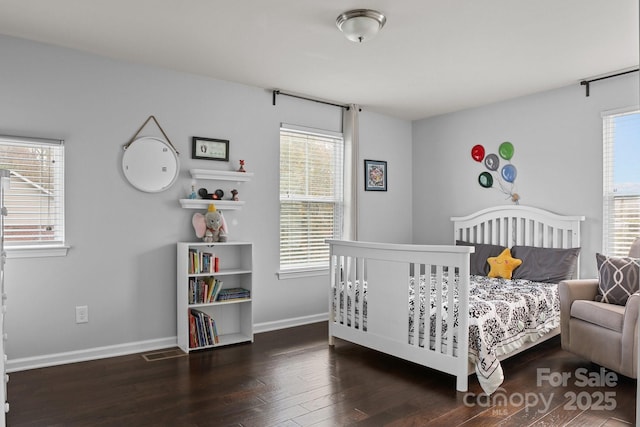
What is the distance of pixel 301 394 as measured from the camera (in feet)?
8.71

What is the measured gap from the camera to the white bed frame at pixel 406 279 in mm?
2670

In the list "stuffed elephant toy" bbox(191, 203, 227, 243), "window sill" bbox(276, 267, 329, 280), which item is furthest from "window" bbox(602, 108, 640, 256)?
"stuffed elephant toy" bbox(191, 203, 227, 243)

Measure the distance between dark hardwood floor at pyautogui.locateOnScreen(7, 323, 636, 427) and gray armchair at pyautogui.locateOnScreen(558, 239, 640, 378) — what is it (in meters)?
0.14

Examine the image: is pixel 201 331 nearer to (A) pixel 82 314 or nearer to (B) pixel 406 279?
(A) pixel 82 314

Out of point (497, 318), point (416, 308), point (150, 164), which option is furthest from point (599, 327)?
point (150, 164)

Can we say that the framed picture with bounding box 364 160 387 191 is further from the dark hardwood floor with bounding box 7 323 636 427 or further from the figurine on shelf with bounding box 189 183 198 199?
the dark hardwood floor with bounding box 7 323 636 427

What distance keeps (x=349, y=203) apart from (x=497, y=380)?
244cm

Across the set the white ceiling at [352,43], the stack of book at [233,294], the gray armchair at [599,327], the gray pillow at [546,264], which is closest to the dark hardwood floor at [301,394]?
the gray armchair at [599,327]

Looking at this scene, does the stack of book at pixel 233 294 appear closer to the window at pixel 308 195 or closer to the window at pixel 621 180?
the window at pixel 308 195

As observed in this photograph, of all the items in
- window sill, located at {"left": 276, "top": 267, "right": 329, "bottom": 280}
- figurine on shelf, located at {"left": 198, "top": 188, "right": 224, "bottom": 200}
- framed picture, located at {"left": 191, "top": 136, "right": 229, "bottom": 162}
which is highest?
framed picture, located at {"left": 191, "top": 136, "right": 229, "bottom": 162}

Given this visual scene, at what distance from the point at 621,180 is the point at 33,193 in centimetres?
459

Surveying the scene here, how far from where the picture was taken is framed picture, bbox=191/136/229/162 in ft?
12.3

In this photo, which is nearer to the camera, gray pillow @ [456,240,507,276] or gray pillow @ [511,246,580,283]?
gray pillow @ [511,246,580,283]

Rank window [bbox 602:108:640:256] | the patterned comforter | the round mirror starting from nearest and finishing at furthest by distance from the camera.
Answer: the patterned comforter
the round mirror
window [bbox 602:108:640:256]
